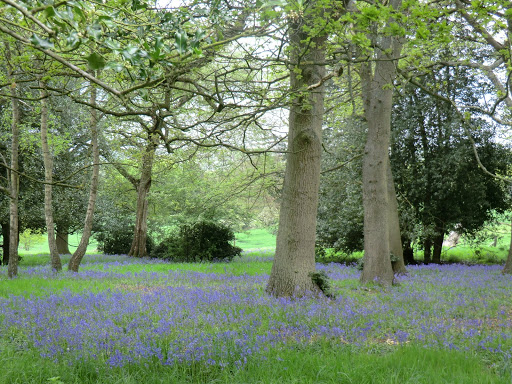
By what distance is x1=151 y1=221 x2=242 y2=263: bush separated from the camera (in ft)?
64.0

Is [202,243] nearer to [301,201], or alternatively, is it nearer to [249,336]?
[301,201]

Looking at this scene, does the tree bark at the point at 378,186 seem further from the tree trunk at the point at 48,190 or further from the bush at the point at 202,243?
the bush at the point at 202,243

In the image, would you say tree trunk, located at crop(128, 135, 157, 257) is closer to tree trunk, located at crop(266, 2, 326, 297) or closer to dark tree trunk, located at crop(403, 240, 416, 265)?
dark tree trunk, located at crop(403, 240, 416, 265)

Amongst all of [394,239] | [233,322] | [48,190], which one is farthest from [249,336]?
[48,190]

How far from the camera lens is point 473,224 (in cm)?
1869

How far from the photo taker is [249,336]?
5324mm

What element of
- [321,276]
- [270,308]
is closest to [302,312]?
[270,308]

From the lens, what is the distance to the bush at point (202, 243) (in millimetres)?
19516

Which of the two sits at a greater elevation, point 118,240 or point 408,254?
point 408,254

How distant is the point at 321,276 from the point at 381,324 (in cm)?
218

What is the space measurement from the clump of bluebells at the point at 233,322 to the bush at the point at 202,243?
378 inches

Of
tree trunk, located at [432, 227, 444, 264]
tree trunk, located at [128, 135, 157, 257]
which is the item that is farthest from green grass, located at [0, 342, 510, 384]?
tree trunk, located at [128, 135, 157, 257]

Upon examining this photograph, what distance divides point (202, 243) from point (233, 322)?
13759mm

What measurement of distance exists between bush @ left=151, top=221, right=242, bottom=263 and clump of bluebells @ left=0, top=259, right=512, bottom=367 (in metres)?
9.60
